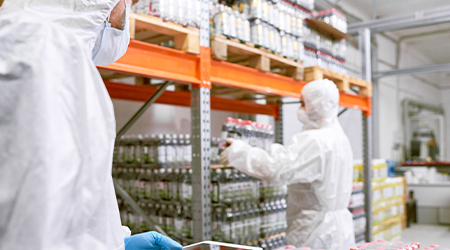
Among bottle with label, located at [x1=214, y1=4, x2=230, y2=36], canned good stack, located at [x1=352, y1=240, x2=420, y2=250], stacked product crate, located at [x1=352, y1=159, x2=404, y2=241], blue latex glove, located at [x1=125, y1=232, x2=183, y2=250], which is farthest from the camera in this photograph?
stacked product crate, located at [x1=352, y1=159, x2=404, y2=241]

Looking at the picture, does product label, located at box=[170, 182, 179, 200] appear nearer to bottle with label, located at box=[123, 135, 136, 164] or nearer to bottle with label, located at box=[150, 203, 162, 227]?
bottle with label, located at box=[150, 203, 162, 227]

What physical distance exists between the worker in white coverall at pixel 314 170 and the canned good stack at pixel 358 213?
7.96ft

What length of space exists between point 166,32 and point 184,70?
33 cm

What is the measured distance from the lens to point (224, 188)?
393 centimetres

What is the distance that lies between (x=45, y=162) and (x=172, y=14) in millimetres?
2423

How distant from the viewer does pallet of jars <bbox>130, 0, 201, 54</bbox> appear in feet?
9.76

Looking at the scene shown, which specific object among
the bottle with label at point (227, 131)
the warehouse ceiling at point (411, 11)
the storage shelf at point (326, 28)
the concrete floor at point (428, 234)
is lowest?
the concrete floor at point (428, 234)

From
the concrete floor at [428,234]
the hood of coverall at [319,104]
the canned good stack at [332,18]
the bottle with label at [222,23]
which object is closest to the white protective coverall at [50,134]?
the bottle with label at [222,23]

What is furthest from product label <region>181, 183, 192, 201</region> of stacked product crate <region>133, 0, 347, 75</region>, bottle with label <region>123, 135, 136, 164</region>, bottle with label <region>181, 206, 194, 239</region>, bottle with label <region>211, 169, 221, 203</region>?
stacked product crate <region>133, 0, 347, 75</region>

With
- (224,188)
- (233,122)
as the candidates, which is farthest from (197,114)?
(224,188)

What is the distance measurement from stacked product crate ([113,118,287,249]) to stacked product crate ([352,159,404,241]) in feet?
11.7

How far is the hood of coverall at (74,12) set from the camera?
1057 mm

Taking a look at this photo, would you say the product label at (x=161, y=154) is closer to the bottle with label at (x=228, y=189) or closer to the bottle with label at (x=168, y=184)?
the bottle with label at (x=168, y=184)

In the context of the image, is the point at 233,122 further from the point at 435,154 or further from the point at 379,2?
the point at 435,154
